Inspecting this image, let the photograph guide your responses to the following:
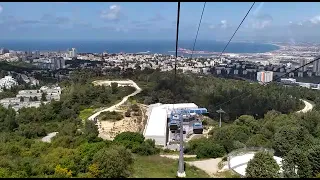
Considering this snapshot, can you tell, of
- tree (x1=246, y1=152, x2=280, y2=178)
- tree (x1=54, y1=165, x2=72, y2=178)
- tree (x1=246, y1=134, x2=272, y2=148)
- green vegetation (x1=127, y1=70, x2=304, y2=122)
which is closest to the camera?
tree (x1=54, y1=165, x2=72, y2=178)

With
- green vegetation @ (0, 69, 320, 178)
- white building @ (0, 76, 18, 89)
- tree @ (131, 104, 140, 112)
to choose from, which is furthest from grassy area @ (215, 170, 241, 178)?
white building @ (0, 76, 18, 89)

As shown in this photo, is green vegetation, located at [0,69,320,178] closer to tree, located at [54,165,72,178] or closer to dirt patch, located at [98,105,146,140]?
tree, located at [54,165,72,178]

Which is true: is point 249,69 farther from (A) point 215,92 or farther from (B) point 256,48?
(B) point 256,48

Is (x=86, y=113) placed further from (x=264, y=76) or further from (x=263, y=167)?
(x=264, y=76)

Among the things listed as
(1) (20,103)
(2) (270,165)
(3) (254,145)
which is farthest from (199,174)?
(1) (20,103)

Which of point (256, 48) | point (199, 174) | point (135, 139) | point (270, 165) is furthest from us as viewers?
point (256, 48)
